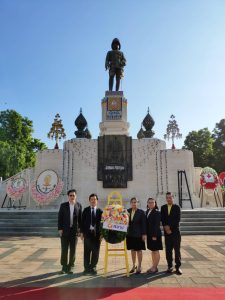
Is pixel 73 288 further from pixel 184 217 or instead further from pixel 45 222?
pixel 184 217

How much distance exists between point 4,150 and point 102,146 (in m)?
16.7

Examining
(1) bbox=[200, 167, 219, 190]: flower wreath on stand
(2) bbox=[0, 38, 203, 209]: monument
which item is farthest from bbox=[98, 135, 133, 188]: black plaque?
(1) bbox=[200, 167, 219, 190]: flower wreath on stand

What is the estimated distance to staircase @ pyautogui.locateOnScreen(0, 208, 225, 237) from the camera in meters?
11.9

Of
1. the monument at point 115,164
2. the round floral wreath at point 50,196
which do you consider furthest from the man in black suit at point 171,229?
the round floral wreath at point 50,196

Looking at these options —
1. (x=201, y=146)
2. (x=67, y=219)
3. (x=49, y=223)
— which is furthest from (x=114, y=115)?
(x=201, y=146)

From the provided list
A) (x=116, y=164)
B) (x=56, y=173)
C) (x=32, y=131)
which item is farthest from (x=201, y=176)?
(x=32, y=131)

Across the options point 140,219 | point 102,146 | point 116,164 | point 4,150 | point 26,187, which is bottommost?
point 140,219

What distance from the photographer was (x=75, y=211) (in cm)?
629

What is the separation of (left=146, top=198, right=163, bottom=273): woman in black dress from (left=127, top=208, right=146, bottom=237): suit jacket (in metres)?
0.19

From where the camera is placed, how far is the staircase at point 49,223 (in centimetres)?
1189

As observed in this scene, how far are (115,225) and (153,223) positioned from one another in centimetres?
93

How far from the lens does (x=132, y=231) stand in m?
6.07

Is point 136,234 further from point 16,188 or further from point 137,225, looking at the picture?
point 16,188

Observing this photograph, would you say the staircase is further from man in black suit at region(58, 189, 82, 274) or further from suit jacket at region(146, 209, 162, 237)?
suit jacket at region(146, 209, 162, 237)
